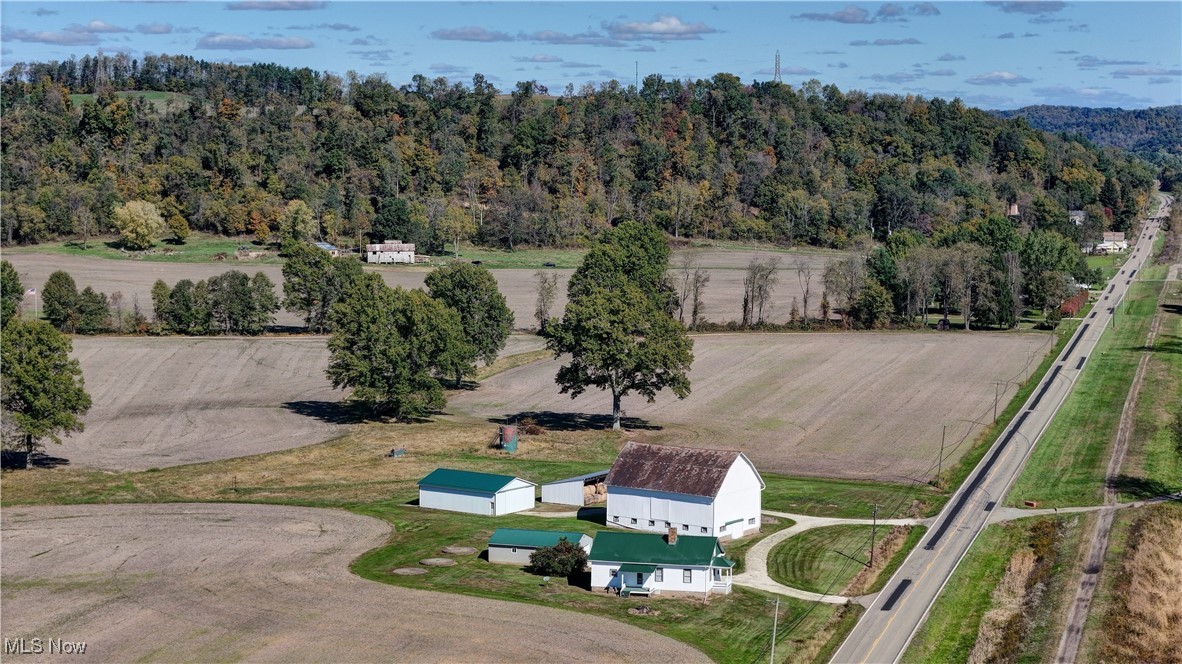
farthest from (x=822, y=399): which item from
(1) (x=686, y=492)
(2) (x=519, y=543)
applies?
(2) (x=519, y=543)

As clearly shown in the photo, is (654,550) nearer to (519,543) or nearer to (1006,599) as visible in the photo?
(519,543)

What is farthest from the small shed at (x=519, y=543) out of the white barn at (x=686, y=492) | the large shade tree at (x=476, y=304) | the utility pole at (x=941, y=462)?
the large shade tree at (x=476, y=304)

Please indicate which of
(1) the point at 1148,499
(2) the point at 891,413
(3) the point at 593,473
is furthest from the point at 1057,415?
(3) the point at 593,473

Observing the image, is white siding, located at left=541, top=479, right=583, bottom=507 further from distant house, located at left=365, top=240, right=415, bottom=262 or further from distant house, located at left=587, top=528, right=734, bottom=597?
distant house, located at left=365, top=240, right=415, bottom=262

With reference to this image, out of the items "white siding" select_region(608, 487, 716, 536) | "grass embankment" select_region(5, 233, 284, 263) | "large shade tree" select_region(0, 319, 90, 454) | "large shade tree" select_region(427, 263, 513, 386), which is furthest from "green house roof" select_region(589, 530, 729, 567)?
"grass embankment" select_region(5, 233, 284, 263)

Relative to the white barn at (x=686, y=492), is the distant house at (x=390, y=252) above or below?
above

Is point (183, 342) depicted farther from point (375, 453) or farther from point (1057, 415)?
point (1057, 415)

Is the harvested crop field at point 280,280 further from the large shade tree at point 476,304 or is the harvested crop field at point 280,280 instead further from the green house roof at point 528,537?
the green house roof at point 528,537
